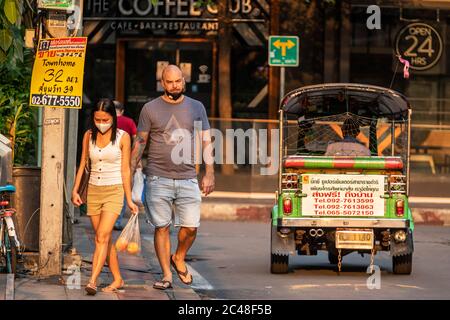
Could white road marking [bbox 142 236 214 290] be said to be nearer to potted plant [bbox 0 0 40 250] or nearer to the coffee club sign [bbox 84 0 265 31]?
potted plant [bbox 0 0 40 250]

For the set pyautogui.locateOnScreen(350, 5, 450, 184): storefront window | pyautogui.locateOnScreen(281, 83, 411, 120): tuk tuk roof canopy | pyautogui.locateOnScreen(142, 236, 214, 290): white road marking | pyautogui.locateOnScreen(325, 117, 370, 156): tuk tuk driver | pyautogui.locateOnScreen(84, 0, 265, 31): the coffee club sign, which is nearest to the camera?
pyautogui.locateOnScreen(142, 236, 214, 290): white road marking

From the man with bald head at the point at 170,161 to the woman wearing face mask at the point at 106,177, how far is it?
361mm

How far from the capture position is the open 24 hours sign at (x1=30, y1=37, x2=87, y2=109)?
39.4 feet

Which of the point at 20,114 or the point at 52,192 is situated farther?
the point at 20,114

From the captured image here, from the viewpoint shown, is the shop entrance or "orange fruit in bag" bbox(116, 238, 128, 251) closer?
"orange fruit in bag" bbox(116, 238, 128, 251)

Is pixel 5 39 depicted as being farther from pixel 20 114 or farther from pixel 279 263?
pixel 279 263

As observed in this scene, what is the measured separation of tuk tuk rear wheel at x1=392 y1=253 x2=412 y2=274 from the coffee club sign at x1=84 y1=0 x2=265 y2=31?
14432 millimetres

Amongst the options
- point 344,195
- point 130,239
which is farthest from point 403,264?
point 130,239

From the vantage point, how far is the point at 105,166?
1127cm

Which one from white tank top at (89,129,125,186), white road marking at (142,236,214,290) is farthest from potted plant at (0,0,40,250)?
white road marking at (142,236,214,290)

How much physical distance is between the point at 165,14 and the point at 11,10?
57.7ft
